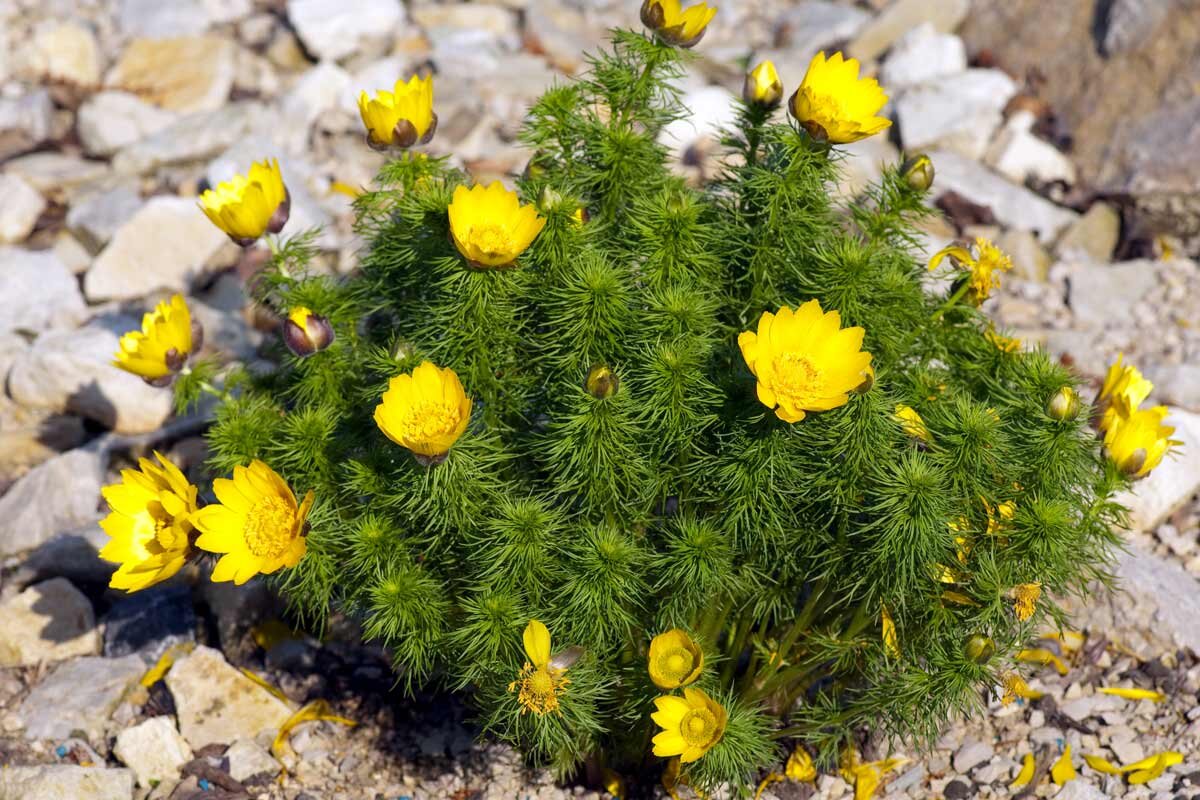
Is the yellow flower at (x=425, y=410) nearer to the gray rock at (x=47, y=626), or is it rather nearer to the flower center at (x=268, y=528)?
the flower center at (x=268, y=528)

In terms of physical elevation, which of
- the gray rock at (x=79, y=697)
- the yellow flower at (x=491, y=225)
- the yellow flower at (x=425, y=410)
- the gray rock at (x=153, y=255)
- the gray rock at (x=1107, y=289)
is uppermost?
the yellow flower at (x=491, y=225)

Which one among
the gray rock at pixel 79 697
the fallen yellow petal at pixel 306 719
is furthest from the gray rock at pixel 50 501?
the fallen yellow petal at pixel 306 719

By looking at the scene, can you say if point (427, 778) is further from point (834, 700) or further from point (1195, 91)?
point (1195, 91)

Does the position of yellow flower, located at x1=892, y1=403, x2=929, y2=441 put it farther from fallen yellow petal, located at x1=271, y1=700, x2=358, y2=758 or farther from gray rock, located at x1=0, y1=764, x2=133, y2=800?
gray rock, located at x1=0, y1=764, x2=133, y2=800

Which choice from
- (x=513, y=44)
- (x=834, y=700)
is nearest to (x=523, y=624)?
(x=834, y=700)

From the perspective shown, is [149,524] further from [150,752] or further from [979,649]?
[979,649]

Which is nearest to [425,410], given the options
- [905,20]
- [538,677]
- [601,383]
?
[601,383]
